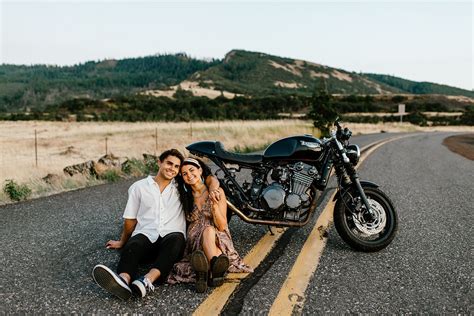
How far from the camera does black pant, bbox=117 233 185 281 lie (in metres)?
3.44

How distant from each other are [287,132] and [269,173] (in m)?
18.6

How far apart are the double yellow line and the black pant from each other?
459mm

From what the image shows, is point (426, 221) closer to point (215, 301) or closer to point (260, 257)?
point (260, 257)

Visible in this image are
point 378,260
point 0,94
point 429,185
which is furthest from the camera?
point 0,94

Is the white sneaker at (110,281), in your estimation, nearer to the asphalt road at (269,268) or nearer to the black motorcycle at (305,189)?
the asphalt road at (269,268)

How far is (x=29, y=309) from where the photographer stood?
3062mm

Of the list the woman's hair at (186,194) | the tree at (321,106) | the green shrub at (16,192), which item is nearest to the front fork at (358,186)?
the woman's hair at (186,194)

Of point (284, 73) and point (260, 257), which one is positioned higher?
point (284, 73)

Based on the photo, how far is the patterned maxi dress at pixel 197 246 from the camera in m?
3.57

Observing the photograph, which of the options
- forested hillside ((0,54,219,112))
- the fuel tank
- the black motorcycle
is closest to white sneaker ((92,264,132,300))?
the black motorcycle

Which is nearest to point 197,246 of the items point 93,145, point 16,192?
point 16,192

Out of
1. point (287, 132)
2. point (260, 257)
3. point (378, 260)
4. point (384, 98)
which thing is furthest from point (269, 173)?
point (384, 98)

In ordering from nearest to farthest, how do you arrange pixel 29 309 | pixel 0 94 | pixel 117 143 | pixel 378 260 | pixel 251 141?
pixel 29 309 → pixel 378 260 → pixel 251 141 → pixel 117 143 → pixel 0 94

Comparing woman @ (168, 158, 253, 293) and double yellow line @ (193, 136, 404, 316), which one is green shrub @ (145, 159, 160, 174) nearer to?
double yellow line @ (193, 136, 404, 316)
